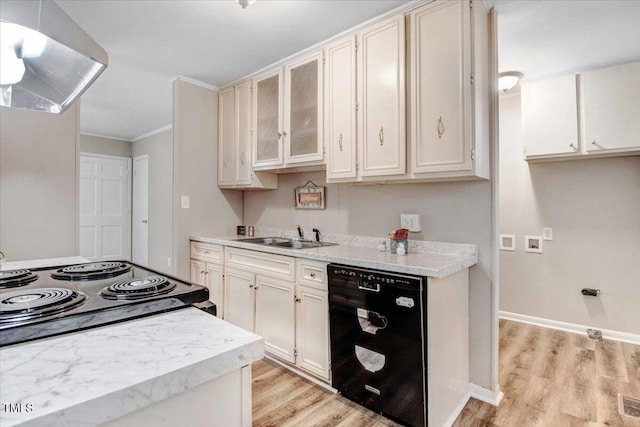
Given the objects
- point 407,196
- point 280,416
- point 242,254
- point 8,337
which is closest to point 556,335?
point 407,196

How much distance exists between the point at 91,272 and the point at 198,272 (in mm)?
2007

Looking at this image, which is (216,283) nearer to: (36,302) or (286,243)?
(286,243)

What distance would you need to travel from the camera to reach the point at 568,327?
3152mm

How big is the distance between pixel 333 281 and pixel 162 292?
3.90 feet

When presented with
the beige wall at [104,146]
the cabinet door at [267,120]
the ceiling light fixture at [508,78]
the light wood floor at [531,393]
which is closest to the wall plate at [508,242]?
the light wood floor at [531,393]

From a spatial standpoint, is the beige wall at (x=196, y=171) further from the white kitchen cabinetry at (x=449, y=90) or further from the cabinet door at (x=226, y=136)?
the white kitchen cabinetry at (x=449, y=90)

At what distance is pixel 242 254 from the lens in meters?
2.74

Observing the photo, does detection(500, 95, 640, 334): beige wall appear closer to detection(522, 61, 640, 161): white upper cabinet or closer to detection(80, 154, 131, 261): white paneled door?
detection(522, 61, 640, 161): white upper cabinet

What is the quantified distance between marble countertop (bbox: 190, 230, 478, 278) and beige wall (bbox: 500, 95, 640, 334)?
1703 millimetres

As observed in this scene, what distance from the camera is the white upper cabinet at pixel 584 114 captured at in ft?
8.77

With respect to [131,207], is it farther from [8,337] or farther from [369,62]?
[8,337]

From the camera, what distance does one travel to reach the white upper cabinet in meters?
2.67

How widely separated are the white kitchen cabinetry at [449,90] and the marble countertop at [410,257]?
494mm

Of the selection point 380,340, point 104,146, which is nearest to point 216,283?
point 380,340
